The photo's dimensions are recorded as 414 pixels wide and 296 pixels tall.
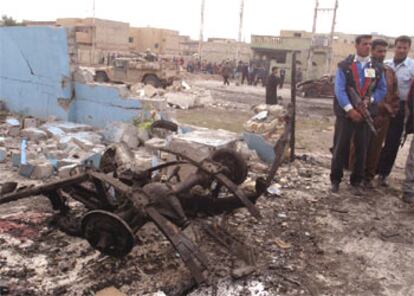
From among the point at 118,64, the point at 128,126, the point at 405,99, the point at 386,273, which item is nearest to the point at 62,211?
the point at 386,273

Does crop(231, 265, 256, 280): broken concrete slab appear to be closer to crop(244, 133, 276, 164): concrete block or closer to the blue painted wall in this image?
crop(244, 133, 276, 164): concrete block

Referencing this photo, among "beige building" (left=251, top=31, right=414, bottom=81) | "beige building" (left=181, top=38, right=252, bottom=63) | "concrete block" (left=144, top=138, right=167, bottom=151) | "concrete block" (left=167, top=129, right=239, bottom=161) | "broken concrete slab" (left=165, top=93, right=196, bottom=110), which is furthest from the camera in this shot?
"beige building" (left=181, top=38, right=252, bottom=63)

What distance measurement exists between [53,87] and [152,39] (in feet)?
110

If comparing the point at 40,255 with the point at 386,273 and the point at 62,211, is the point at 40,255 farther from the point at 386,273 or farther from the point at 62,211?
the point at 386,273

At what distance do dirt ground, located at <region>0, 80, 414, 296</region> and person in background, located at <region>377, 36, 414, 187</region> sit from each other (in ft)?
1.64

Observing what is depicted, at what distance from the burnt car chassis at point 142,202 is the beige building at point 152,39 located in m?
37.5

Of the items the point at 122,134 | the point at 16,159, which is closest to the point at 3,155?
the point at 16,159

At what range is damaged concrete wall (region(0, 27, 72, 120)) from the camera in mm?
8094

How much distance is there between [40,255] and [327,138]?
7.56 meters

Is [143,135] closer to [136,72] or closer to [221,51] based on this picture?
[136,72]

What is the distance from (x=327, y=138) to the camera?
31.7 feet

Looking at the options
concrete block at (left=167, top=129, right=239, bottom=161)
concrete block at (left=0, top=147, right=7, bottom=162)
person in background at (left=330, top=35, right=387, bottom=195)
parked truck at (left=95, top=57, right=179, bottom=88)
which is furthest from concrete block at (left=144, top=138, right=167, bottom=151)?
parked truck at (left=95, top=57, right=179, bottom=88)

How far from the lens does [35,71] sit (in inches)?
342

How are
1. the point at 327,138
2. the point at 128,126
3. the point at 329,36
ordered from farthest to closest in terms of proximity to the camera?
1. the point at 329,36
2. the point at 327,138
3. the point at 128,126
